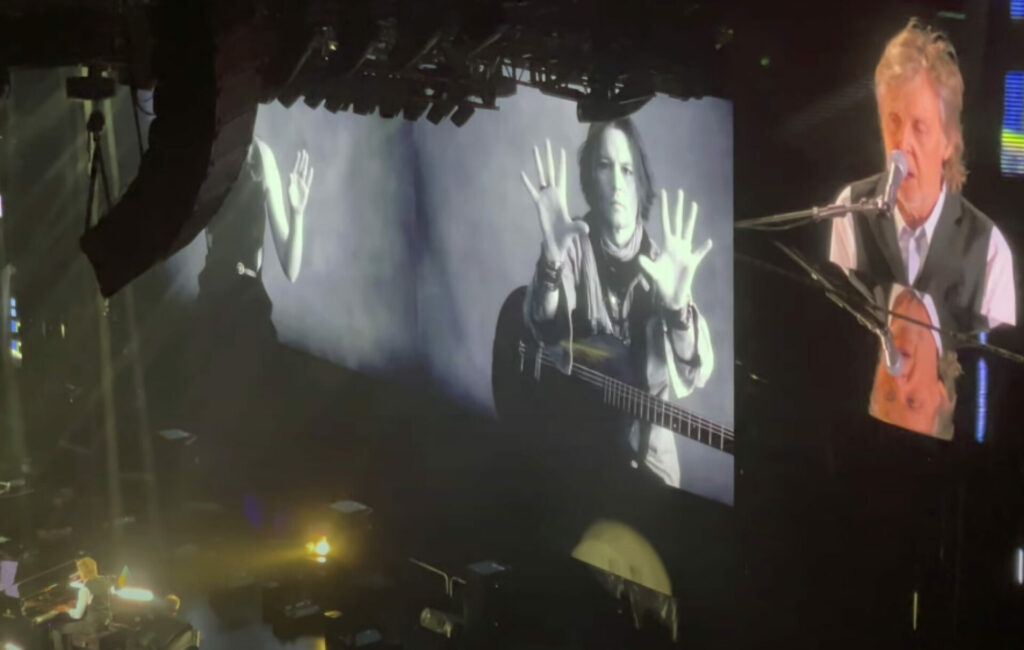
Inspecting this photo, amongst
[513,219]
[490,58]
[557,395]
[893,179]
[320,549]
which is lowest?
[320,549]

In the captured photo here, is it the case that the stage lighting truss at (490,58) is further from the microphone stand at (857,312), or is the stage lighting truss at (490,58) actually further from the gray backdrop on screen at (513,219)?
the microphone stand at (857,312)

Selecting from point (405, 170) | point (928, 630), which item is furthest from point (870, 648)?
point (405, 170)

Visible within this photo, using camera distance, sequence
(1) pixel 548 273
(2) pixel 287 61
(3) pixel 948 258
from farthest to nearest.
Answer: (1) pixel 548 273, (3) pixel 948 258, (2) pixel 287 61

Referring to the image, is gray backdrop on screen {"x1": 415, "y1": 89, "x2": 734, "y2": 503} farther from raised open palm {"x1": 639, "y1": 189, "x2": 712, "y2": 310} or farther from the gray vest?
the gray vest

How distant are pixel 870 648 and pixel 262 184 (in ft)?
17.7

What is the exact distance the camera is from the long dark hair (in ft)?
16.3

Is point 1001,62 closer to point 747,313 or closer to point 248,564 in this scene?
point 747,313

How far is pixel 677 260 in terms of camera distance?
4.84 metres

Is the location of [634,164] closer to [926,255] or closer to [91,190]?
[926,255]

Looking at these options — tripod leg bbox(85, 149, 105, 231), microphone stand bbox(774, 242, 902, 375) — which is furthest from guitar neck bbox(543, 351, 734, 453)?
tripod leg bbox(85, 149, 105, 231)

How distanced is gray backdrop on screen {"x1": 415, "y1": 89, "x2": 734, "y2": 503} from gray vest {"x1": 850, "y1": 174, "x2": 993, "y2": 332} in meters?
0.76

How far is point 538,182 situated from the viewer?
5582 mm

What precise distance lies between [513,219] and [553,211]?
1.17 feet

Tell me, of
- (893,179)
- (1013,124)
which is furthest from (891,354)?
(1013,124)
